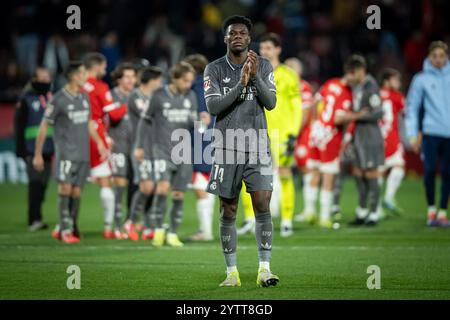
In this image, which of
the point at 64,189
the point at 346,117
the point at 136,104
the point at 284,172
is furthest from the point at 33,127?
the point at 346,117

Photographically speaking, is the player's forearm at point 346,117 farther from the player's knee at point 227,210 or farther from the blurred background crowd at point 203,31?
the blurred background crowd at point 203,31

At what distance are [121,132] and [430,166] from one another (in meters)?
4.81

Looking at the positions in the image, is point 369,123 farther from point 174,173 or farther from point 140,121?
point 140,121

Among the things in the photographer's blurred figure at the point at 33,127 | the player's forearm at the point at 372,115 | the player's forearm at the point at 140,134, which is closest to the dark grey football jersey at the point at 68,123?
the player's forearm at the point at 140,134

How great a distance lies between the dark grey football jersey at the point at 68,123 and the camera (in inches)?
545

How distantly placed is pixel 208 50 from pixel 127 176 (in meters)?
10.4

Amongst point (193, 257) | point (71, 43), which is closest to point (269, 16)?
point (71, 43)

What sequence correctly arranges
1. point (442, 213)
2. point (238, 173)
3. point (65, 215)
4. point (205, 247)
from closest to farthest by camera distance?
point (238, 173) → point (205, 247) → point (65, 215) → point (442, 213)

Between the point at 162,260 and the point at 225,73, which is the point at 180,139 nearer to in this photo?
the point at 162,260

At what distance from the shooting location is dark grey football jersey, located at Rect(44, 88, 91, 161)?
545 inches

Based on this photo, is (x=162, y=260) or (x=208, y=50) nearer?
(x=162, y=260)

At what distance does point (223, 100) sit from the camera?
951 centimetres

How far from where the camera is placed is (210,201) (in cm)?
1444

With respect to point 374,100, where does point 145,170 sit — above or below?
below
